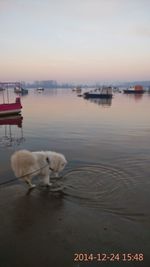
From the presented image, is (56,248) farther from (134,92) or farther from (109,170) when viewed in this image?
(134,92)

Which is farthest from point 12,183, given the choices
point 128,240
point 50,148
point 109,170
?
point 50,148

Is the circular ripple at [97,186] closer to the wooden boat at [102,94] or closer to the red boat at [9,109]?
the red boat at [9,109]

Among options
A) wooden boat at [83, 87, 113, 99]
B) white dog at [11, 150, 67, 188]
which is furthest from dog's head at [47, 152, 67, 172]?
wooden boat at [83, 87, 113, 99]

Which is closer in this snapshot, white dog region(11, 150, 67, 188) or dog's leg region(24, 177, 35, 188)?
white dog region(11, 150, 67, 188)

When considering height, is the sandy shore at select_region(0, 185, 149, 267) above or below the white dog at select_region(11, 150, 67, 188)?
below

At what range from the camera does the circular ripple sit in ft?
27.1

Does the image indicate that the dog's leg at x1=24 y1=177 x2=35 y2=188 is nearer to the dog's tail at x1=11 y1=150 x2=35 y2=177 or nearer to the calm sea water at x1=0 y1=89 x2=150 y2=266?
the dog's tail at x1=11 y1=150 x2=35 y2=177

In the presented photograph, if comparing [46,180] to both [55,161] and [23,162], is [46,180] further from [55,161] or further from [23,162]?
[23,162]

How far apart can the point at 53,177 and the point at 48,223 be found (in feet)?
9.40

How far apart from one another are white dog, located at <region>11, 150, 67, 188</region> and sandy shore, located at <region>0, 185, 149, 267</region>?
30.4 inches

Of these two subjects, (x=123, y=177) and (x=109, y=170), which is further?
(x=109, y=170)

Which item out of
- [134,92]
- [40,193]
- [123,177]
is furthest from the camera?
Answer: [134,92]

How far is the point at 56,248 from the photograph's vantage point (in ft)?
19.1

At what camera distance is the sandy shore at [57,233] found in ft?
18.0
